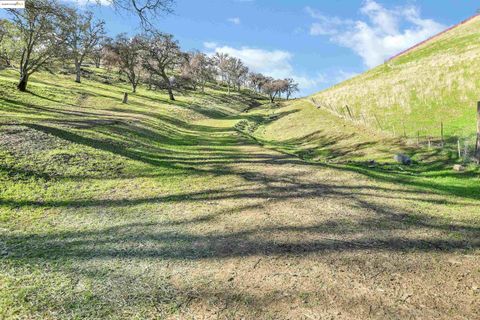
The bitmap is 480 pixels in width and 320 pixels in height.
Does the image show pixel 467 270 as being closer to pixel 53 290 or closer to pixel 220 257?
pixel 220 257

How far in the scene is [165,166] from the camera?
47.1 ft

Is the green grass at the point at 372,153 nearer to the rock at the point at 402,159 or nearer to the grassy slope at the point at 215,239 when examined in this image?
the rock at the point at 402,159

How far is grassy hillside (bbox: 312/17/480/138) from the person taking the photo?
24656 millimetres

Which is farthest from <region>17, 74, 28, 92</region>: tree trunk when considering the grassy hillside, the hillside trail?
the grassy hillside

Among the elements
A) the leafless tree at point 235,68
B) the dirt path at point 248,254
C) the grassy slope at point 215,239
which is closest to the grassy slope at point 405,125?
the grassy slope at point 215,239

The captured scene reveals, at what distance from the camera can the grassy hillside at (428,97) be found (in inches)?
971

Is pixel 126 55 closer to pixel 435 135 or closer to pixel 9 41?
pixel 9 41

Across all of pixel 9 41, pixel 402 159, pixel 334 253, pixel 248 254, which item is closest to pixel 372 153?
pixel 402 159

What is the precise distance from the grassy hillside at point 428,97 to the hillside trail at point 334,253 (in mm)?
14294

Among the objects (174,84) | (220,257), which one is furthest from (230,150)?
(174,84)

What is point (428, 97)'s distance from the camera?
1224 inches

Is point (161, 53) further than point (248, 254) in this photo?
Yes

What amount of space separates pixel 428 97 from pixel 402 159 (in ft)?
54.9

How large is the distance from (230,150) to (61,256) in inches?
533
